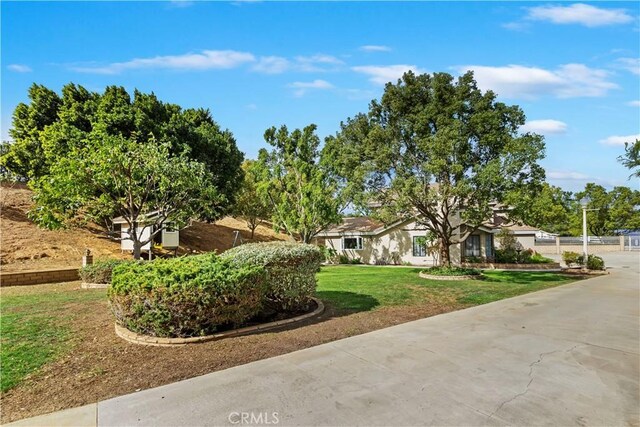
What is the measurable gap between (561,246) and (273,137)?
31825 mm

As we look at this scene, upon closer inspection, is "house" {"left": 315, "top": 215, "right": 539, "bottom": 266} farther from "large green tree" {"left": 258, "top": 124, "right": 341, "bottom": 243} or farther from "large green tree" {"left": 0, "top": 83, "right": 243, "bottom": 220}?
"large green tree" {"left": 0, "top": 83, "right": 243, "bottom": 220}

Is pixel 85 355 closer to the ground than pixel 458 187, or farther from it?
closer to the ground

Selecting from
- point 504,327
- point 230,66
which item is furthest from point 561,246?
point 230,66

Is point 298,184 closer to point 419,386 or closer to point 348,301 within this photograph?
point 348,301

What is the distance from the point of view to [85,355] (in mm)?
5379

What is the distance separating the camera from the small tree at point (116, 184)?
10852mm

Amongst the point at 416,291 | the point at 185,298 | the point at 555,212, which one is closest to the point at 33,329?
the point at 185,298

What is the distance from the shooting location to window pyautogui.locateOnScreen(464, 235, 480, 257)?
80.3ft

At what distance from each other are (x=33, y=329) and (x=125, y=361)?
117 inches

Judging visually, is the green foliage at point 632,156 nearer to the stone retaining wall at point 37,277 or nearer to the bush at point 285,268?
the bush at point 285,268

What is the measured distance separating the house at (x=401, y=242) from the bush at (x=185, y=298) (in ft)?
57.5

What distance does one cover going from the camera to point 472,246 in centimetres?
2458

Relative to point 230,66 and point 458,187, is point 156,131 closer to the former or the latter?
point 230,66

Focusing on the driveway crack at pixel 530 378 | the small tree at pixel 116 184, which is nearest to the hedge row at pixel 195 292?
the driveway crack at pixel 530 378
